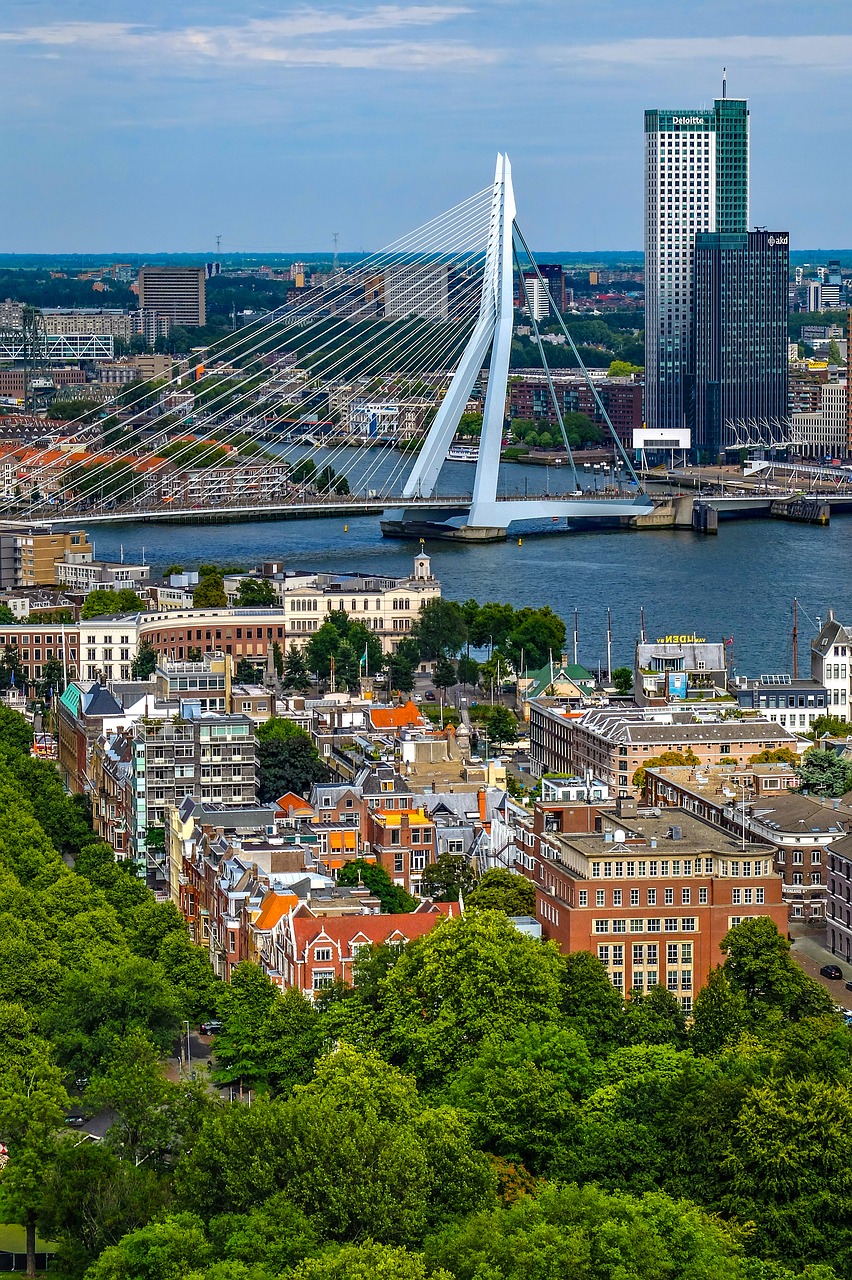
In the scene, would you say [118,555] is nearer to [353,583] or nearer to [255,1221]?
[353,583]

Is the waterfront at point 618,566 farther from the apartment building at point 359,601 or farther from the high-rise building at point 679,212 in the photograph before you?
the high-rise building at point 679,212

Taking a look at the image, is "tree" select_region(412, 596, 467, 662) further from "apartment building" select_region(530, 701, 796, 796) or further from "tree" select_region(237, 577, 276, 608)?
"apartment building" select_region(530, 701, 796, 796)

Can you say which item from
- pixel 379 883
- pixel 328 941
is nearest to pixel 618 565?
pixel 379 883

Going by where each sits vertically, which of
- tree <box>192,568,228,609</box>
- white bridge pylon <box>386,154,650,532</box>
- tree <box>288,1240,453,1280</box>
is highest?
white bridge pylon <box>386,154,650,532</box>

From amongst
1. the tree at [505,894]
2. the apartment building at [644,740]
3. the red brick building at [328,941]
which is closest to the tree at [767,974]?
the tree at [505,894]

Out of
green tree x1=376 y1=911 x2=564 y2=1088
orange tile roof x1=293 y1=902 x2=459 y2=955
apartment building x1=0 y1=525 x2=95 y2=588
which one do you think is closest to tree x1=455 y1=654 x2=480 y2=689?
apartment building x1=0 y1=525 x2=95 y2=588

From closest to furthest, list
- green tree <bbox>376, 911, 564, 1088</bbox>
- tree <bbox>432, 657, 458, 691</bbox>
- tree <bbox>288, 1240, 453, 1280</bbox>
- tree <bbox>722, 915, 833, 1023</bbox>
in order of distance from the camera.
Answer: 1. tree <bbox>288, 1240, 453, 1280</bbox>
2. green tree <bbox>376, 911, 564, 1088</bbox>
3. tree <bbox>722, 915, 833, 1023</bbox>
4. tree <bbox>432, 657, 458, 691</bbox>

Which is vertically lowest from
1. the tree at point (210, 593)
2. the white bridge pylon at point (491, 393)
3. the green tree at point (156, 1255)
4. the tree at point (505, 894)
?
the green tree at point (156, 1255)
